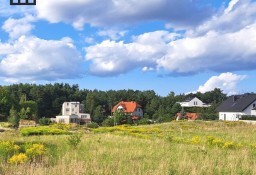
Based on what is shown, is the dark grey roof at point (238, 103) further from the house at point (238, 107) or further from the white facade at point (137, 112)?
the white facade at point (137, 112)

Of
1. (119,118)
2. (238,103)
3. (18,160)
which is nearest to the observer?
(18,160)

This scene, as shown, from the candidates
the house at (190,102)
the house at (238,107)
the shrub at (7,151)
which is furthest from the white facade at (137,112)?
the shrub at (7,151)

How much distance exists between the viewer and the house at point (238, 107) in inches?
3027

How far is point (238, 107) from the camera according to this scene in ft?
258

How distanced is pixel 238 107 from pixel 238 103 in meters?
1.64

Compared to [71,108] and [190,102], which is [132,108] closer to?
[71,108]

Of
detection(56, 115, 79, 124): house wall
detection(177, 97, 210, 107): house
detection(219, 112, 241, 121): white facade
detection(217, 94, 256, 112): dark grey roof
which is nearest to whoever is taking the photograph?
detection(217, 94, 256, 112): dark grey roof

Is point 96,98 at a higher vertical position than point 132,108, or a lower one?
higher

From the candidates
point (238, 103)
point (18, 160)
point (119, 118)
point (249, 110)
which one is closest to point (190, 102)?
point (238, 103)

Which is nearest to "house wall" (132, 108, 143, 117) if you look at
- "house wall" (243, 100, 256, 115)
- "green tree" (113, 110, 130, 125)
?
"green tree" (113, 110, 130, 125)

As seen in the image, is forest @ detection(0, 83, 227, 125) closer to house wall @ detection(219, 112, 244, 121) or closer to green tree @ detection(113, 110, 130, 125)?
green tree @ detection(113, 110, 130, 125)

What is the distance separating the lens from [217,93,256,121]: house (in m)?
76.9

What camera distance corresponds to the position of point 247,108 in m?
77.2

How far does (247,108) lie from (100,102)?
5369cm
